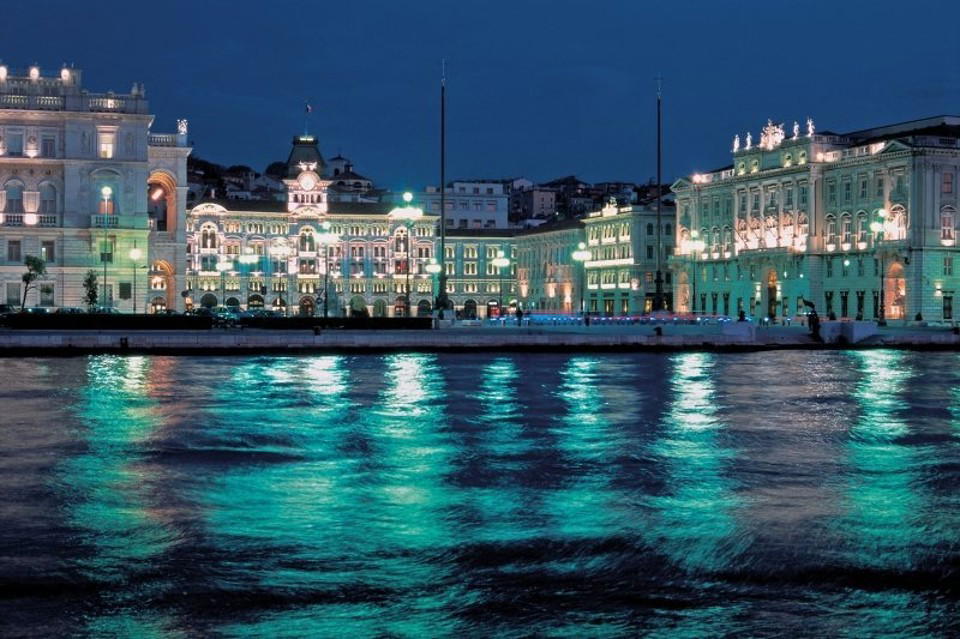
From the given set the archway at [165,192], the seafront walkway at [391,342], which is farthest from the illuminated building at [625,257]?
the seafront walkway at [391,342]

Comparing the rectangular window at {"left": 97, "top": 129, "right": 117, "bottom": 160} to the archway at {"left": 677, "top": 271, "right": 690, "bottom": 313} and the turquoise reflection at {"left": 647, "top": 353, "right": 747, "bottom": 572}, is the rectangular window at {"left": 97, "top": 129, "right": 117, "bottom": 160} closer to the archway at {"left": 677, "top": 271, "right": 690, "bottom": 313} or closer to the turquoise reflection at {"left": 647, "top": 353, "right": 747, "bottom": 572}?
the turquoise reflection at {"left": 647, "top": 353, "right": 747, "bottom": 572}

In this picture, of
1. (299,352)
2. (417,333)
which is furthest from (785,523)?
(417,333)

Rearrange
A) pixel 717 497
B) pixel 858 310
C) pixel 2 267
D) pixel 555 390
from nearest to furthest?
pixel 717 497, pixel 555 390, pixel 2 267, pixel 858 310

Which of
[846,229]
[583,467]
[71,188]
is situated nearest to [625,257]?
[846,229]

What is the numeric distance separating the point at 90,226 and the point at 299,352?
1276 inches

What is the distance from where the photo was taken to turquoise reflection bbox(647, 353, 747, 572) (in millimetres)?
10398

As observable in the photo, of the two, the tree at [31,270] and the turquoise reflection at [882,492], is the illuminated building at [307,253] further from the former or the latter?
the turquoise reflection at [882,492]

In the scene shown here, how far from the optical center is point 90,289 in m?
68.6

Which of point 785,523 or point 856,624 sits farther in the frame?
point 785,523

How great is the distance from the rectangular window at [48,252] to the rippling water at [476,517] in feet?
166

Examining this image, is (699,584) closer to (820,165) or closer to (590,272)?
(820,165)

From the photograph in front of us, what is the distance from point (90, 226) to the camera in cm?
7256

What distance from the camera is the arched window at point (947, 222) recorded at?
86.0m

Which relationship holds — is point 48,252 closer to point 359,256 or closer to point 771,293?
point 359,256
